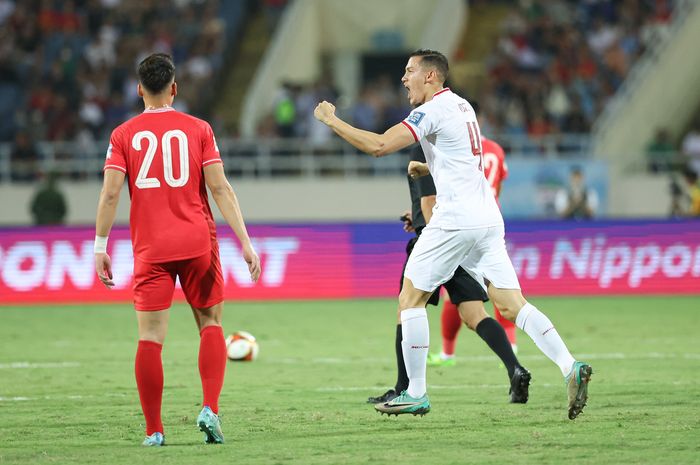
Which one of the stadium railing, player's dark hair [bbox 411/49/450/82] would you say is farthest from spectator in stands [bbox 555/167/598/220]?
player's dark hair [bbox 411/49/450/82]

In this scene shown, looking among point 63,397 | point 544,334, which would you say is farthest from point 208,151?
point 63,397

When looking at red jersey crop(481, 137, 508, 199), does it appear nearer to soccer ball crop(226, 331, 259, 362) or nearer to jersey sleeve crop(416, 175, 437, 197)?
jersey sleeve crop(416, 175, 437, 197)

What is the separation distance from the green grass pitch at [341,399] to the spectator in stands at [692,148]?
1035 centimetres

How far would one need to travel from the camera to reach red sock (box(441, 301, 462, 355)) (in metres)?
12.3

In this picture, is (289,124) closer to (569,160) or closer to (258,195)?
(258,195)

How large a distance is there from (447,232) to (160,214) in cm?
208

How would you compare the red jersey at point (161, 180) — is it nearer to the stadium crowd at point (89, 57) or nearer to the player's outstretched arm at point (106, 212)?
the player's outstretched arm at point (106, 212)

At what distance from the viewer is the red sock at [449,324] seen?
40.3ft

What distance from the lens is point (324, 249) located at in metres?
20.5

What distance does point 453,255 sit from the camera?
9.00 metres

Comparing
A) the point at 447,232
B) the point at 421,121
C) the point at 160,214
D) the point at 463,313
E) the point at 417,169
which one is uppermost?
the point at 421,121

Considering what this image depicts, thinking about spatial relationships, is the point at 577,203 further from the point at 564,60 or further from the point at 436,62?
the point at 436,62

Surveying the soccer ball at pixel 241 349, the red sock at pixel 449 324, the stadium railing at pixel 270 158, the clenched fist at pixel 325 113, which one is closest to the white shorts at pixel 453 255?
the clenched fist at pixel 325 113

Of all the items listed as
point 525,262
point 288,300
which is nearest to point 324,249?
point 288,300
